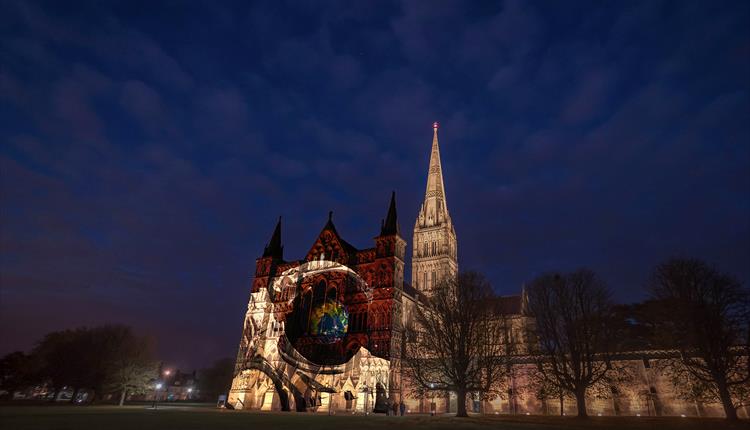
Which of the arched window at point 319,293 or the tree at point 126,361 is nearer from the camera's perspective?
the arched window at point 319,293

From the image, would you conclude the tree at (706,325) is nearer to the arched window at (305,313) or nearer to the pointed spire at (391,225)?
the pointed spire at (391,225)

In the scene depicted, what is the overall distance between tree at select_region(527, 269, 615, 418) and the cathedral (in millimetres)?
4957

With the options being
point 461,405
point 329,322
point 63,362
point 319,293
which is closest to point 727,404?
point 461,405

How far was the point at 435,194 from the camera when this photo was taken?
99.5 m

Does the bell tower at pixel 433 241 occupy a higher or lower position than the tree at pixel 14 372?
higher

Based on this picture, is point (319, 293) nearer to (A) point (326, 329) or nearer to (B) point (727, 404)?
(A) point (326, 329)

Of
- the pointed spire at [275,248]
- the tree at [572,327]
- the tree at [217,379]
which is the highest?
the pointed spire at [275,248]

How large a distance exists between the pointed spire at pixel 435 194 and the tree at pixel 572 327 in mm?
56150

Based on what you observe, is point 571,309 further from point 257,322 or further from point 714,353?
point 257,322

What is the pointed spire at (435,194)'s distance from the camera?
9562 cm

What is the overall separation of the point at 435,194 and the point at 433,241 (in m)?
13.5

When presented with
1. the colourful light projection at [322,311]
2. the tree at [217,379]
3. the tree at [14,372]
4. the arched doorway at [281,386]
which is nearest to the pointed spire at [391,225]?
the colourful light projection at [322,311]

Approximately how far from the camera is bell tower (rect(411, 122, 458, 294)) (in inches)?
3457

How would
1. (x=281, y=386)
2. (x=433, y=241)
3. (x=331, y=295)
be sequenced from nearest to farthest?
(x=281, y=386) → (x=331, y=295) → (x=433, y=241)
